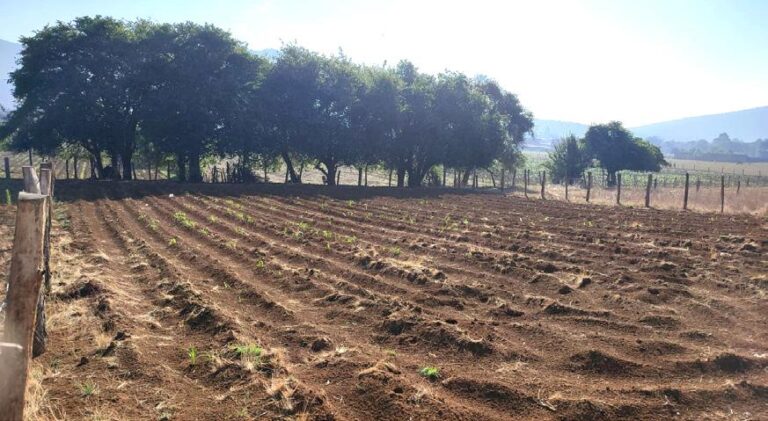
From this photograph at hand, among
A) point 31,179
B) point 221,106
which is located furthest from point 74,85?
point 31,179

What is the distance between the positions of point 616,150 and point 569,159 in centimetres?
471

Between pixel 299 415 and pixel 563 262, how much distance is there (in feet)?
25.8

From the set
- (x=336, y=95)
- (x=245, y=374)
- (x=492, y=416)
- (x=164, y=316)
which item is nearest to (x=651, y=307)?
(x=492, y=416)

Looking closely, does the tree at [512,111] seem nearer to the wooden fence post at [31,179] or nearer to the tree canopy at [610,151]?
the tree canopy at [610,151]

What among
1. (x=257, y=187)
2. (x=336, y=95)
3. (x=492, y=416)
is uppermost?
(x=336, y=95)

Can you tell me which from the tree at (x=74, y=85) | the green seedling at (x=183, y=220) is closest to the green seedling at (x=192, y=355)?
the green seedling at (x=183, y=220)

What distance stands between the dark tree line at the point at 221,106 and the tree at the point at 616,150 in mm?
19214

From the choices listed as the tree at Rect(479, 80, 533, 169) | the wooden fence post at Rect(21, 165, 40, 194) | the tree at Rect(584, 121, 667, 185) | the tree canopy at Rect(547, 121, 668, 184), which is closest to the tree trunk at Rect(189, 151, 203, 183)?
the wooden fence post at Rect(21, 165, 40, 194)

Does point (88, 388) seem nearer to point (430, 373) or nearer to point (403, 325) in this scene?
point (430, 373)

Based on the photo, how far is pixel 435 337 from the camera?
6496mm

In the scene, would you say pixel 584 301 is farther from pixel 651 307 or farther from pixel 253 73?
pixel 253 73

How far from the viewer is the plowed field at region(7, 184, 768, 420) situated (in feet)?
16.1

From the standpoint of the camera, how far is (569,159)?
→ 54625 mm

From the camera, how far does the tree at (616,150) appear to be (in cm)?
5300
